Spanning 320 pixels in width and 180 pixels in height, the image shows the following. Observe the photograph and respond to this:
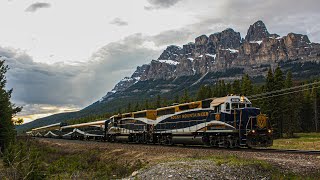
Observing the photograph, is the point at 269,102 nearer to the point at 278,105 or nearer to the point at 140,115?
the point at 278,105

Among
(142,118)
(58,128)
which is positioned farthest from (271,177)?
(58,128)

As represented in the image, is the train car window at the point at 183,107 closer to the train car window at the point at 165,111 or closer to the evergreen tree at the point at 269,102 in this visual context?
the train car window at the point at 165,111

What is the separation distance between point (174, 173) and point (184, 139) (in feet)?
60.6

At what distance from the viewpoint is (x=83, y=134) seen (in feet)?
238

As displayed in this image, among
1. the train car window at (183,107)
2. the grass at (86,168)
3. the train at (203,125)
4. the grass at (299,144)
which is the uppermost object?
the train car window at (183,107)

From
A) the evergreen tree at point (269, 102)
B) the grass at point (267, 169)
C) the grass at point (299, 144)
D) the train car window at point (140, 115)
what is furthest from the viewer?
the evergreen tree at point (269, 102)

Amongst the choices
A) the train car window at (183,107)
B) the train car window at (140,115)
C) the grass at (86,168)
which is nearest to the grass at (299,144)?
the train car window at (183,107)

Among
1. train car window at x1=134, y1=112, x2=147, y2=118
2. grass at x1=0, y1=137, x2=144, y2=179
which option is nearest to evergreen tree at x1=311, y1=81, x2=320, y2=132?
train car window at x1=134, y1=112, x2=147, y2=118

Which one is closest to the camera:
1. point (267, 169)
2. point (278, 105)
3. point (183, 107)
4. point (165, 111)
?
point (267, 169)

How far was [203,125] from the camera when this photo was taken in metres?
31.2

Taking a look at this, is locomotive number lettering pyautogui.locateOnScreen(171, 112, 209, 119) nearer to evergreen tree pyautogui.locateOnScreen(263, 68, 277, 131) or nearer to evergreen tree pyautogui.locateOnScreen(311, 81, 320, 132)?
evergreen tree pyautogui.locateOnScreen(263, 68, 277, 131)

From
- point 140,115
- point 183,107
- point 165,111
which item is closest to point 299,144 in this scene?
point 183,107

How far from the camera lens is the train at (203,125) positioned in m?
26.4

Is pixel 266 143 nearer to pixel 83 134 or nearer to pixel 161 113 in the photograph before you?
pixel 161 113
